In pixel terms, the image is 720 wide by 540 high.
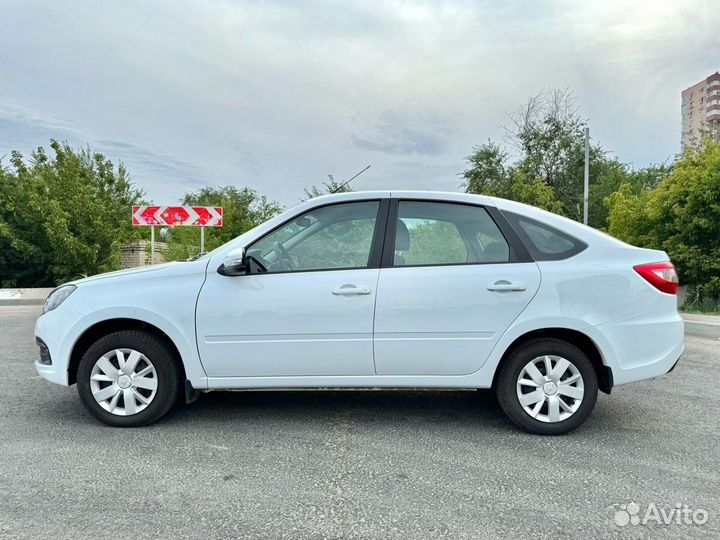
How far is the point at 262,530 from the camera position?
2.53 meters

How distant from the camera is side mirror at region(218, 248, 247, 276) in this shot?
3.69m

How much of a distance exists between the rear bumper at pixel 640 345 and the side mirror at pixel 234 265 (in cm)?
253

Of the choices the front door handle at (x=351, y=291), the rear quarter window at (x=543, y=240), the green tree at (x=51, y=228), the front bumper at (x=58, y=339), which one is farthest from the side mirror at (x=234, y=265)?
the green tree at (x=51, y=228)

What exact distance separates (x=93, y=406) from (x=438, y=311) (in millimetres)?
2616

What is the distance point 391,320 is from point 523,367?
3.29 feet

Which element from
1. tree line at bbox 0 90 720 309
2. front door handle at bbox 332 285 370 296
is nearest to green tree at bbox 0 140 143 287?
tree line at bbox 0 90 720 309

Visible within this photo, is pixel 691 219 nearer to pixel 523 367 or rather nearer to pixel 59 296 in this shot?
pixel 523 367

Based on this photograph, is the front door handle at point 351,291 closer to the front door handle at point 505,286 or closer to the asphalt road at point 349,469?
the front door handle at point 505,286

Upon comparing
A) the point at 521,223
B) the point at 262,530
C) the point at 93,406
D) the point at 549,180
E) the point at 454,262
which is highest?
the point at 549,180

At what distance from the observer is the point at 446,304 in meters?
3.68

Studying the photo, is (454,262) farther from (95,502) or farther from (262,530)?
(95,502)

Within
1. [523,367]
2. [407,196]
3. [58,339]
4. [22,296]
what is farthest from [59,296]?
[22,296]

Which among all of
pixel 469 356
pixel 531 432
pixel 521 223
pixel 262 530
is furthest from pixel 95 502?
pixel 521 223

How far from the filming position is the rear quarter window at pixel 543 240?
3.77 metres
